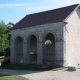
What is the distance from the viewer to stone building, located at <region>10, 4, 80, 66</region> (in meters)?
23.0

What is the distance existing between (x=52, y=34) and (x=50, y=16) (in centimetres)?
216

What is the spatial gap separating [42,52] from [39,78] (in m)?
8.72

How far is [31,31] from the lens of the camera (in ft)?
87.6

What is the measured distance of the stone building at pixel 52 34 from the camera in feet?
75.4

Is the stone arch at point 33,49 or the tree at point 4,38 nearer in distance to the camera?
the stone arch at point 33,49

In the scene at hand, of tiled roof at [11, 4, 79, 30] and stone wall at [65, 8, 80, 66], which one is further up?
tiled roof at [11, 4, 79, 30]

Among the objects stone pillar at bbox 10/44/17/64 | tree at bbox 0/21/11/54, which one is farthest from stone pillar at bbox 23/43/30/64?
tree at bbox 0/21/11/54

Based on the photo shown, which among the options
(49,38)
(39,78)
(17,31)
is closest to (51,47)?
(49,38)

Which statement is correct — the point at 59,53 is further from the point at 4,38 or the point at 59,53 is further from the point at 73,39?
the point at 4,38

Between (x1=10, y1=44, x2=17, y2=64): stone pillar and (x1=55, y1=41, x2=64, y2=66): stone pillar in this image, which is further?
(x1=10, y1=44, x2=17, y2=64): stone pillar

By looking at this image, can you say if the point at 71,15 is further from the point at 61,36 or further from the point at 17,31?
the point at 17,31

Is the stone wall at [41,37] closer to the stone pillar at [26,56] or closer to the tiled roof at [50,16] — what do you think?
the stone pillar at [26,56]

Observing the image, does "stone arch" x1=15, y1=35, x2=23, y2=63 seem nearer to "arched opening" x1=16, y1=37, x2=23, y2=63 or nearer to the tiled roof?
"arched opening" x1=16, y1=37, x2=23, y2=63

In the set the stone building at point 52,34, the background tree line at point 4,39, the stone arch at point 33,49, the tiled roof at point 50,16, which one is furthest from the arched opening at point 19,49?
the background tree line at point 4,39
